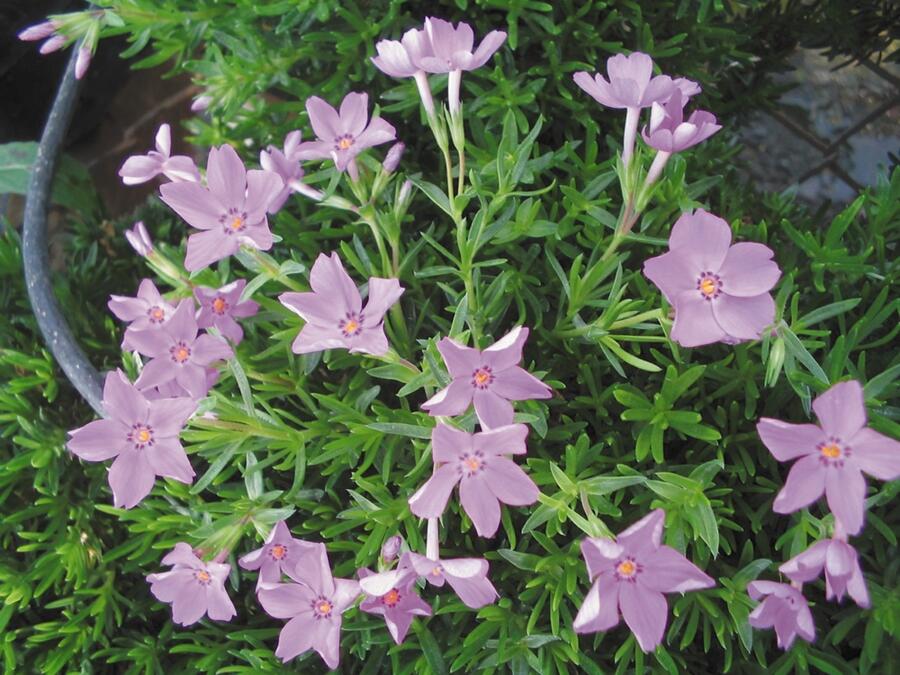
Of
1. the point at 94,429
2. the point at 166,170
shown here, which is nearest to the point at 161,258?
the point at 166,170

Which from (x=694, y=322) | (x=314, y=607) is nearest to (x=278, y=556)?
(x=314, y=607)

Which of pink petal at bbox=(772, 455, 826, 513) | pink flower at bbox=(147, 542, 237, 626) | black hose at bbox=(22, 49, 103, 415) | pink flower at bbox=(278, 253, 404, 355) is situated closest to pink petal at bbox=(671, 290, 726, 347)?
pink petal at bbox=(772, 455, 826, 513)

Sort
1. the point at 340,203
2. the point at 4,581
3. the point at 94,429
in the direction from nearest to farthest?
the point at 94,429
the point at 340,203
the point at 4,581

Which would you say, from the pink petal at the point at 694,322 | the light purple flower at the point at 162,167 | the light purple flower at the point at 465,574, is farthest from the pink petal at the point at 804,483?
the light purple flower at the point at 162,167

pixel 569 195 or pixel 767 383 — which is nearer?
pixel 767 383

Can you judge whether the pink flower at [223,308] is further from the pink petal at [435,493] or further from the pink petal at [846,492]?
the pink petal at [846,492]

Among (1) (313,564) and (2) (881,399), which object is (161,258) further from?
(2) (881,399)
